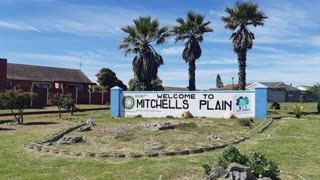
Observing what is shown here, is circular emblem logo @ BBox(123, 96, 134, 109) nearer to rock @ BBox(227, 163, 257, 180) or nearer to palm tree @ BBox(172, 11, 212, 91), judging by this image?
palm tree @ BBox(172, 11, 212, 91)

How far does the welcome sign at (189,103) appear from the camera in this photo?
22688 millimetres

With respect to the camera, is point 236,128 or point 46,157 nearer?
point 46,157

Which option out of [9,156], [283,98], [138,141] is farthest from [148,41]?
[283,98]

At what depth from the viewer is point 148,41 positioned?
1289 inches

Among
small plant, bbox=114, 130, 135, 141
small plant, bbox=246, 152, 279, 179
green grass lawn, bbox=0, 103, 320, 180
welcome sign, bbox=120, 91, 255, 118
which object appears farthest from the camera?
welcome sign, bbox=120, 91, 255, 118

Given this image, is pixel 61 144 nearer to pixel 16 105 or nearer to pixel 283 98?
pixel 16 105

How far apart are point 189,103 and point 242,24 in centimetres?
1214

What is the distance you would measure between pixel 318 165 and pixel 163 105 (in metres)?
15.6

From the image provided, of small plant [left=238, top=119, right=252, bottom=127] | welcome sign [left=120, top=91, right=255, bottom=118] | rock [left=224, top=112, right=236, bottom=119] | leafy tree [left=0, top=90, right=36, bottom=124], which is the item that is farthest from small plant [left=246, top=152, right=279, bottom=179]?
leafy tree [left=0, top=90, right=36, bottom=124]

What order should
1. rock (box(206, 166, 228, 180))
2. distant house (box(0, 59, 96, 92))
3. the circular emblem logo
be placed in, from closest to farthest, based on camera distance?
1. rock (box(206, 166, 228, 180))
2. the circular emblem logo
3. distant house (box(0, 59, 96, 92))

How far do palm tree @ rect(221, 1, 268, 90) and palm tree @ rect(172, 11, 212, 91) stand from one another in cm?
221

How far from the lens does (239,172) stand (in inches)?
290

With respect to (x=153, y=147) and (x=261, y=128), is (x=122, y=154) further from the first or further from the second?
(x=261, y=128)

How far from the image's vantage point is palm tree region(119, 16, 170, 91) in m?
32.2
